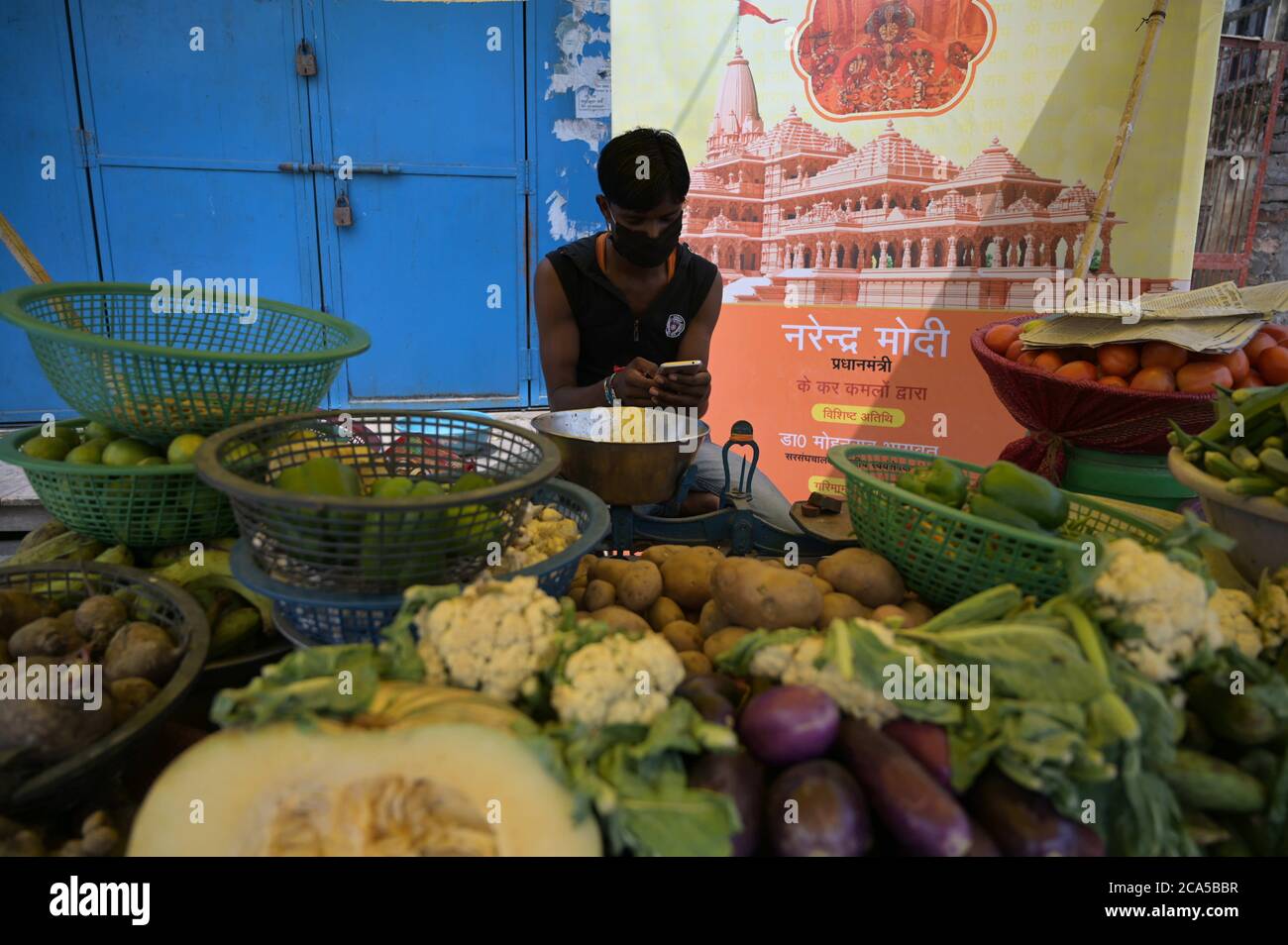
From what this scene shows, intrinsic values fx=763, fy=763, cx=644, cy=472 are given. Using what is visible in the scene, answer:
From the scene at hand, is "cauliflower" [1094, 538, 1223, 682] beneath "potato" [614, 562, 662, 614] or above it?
above

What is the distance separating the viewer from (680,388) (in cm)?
256

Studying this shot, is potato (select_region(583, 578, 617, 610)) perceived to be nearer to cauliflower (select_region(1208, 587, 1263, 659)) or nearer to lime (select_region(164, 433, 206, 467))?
lime (select_region(164, 433, 206, 467))

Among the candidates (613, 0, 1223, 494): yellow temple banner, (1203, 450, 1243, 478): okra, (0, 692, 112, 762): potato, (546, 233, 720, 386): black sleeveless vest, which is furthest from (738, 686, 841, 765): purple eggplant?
(613, 0, 1223, 494): yellow temple banner

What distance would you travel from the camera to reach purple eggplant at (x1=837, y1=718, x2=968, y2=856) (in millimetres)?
938

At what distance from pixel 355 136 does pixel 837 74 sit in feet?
10.8

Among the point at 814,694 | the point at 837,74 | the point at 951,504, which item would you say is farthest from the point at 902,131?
the point at 814,694

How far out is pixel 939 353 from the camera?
4.23 metres

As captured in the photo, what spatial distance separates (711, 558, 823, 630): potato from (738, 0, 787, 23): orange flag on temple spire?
3.97m

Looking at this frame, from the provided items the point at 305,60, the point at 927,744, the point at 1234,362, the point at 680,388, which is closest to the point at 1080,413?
the point at 1234,362

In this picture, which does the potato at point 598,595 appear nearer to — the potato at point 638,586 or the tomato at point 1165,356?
Answer: the potato at point 638,586

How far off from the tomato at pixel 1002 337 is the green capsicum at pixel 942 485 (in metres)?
1.77

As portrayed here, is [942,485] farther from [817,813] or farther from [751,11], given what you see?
[751,11]

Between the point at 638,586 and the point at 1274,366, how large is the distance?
2563 mm
